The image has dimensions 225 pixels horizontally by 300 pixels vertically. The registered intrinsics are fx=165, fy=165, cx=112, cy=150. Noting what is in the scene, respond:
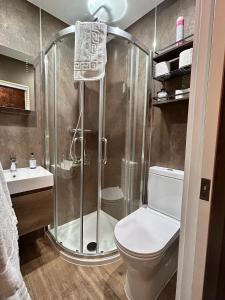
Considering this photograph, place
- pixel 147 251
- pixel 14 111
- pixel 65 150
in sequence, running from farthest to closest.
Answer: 1. pixel 65 150
2. pixel 14 111
3. pixel 147 251

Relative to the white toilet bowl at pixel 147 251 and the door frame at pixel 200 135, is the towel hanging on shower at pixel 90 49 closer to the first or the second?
the door frame at pixel 200 135

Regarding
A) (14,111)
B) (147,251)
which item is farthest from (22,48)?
(147,251)

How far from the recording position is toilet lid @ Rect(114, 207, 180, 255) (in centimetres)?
112

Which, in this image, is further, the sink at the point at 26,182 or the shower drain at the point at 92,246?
the shower drain at the point at 92,246

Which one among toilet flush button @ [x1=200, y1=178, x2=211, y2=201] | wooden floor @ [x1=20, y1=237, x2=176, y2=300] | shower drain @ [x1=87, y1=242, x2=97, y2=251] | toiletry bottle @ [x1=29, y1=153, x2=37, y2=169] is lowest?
wooden floor @ [x1=20, y1=237, x2=176, y2=300]

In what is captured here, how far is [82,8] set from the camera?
1.71 meters

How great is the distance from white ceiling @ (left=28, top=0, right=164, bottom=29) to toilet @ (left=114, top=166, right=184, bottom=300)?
1.66 m

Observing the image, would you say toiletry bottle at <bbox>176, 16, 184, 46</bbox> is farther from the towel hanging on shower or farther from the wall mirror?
the wall mirror

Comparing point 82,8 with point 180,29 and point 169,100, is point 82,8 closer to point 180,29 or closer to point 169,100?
point 180,29

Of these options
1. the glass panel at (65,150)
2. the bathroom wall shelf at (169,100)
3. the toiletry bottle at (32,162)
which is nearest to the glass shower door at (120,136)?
the bathroom wall shelf at (169,100)

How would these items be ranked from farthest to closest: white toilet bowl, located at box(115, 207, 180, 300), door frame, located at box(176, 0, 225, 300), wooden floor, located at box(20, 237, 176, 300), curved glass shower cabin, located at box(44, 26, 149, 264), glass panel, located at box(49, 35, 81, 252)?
1. glass panel, located at box(49, 35, 81, 252)
2. curved glass shower cabin, located at box(44, 26, 149, 264)
3. wooden floor, located at box(20, 237, 176, 300)
4. white toilet bowl, located at box(115, 207, 180, 300)
5. door frame, located at box(176, 0, 225, 300)

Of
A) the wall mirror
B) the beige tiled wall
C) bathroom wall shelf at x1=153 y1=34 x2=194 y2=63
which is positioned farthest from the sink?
bathroom wall shelf at x1=153 y1=34 x2=194 y2=63

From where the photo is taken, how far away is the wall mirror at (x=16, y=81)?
1547mm

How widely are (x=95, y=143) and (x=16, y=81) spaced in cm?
98
